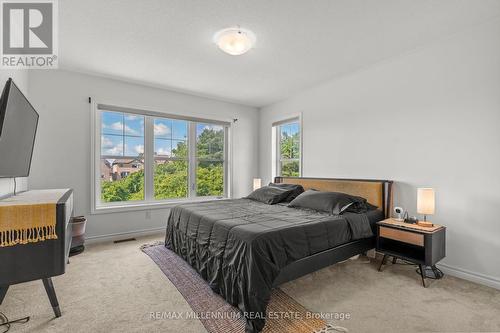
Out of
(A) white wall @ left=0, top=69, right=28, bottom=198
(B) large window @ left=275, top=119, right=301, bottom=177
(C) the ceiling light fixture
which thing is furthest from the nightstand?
(A) white wall @ left=0, top=69, right=28, bottom=198

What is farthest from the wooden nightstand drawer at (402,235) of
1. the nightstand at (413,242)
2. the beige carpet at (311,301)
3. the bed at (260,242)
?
the beige carpet at (311,301)

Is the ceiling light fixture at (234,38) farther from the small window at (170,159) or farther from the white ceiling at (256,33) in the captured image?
the small window at (170,159)

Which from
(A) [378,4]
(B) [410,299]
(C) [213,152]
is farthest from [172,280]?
(A) [378,4]

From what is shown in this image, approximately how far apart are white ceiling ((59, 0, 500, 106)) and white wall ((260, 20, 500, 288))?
262 mm

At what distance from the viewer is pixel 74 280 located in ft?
7.93

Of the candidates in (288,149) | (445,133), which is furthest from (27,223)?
(288,149)

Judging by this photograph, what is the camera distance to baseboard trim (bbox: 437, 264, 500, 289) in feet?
7.49

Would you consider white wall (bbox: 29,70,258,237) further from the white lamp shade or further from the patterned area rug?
the white lamp shade

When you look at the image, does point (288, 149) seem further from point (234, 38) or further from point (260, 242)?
point (260, 242)

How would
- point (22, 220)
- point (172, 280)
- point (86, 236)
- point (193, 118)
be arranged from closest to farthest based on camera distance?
1. point (22, 220)
2. point (172, 280)
3. point (86, 236)
4. point (193, 118)

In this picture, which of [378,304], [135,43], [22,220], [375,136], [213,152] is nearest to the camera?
[22,220]

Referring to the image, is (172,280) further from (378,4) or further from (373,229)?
(378,4)

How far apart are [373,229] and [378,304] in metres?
1.01

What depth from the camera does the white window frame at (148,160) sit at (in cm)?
364
